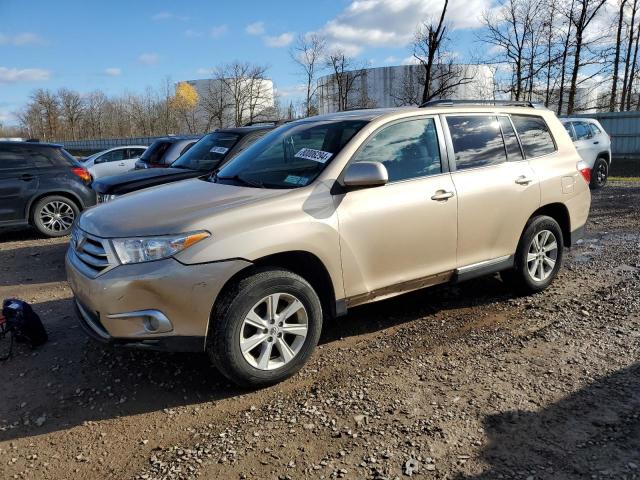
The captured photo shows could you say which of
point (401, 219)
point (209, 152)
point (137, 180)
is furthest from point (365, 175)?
point (209, 152)

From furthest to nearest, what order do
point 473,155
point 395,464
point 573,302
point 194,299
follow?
point 573,302, point 473,155, point 194,299, point 395,464

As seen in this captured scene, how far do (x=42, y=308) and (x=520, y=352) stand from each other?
14.7 ft

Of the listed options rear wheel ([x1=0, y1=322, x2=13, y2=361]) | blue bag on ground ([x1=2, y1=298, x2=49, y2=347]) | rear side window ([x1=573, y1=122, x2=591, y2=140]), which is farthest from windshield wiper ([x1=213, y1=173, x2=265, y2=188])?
rear side window ([x1=573, y1=122, x2=591, y2=140])

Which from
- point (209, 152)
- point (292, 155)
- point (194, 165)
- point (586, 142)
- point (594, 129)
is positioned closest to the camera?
point (292, 155)

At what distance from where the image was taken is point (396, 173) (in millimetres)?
4039

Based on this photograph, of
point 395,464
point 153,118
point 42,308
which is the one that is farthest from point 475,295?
point 153,118

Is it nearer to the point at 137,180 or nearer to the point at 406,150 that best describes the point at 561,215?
the point at 406,150

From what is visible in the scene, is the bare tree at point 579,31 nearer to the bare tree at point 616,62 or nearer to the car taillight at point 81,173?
the bare tree at point 616,62

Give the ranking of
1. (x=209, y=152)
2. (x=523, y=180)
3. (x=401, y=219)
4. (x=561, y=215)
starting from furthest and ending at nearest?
1. (x=209, y=152)
2. (x=561, y=215)
3. (x=523, y=180)
4. (x=401, y=219)

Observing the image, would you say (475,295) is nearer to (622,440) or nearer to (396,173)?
(396,173)

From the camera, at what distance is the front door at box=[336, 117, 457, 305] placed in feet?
12.3

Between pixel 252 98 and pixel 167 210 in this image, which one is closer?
pixel 167 210

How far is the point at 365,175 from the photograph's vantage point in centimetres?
363

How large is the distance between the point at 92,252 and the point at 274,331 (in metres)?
1.32
